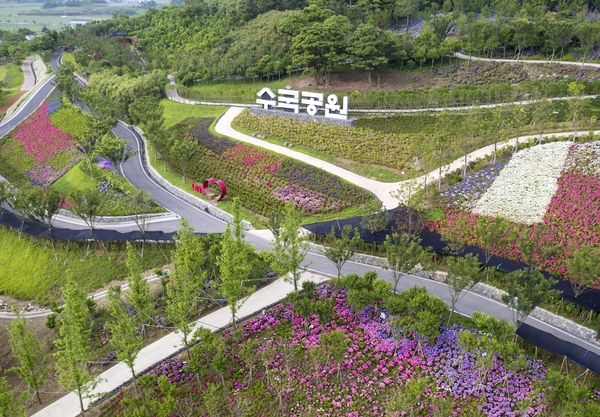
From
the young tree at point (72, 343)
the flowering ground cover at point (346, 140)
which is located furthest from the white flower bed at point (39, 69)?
the young tree at point (72, 343)

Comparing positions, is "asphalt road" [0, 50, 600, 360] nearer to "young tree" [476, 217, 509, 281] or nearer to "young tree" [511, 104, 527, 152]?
"young tree" [476, 217, 509, 281]

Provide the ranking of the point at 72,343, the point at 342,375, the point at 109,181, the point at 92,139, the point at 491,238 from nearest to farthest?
the point at 72,343 → the point at 342,375 → the point at 491,238 → the point at 109,181 → the point at 92,139

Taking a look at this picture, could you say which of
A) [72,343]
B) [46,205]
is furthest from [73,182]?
[72,343]

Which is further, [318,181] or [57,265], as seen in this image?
[318,181]

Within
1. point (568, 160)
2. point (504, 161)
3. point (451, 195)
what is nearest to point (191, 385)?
point (451, 195)

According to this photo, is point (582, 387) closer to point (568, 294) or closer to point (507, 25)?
point (568, 294)

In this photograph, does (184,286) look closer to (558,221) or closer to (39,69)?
(558,221)

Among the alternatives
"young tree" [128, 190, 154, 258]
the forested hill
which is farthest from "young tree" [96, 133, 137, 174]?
the forested hill
